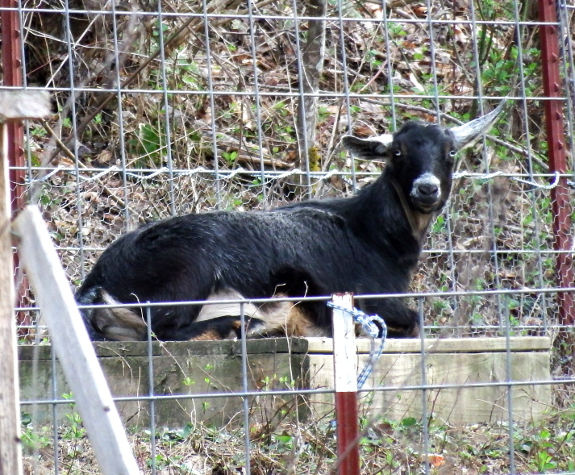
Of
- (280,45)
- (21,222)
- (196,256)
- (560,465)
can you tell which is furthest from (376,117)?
(21,222)

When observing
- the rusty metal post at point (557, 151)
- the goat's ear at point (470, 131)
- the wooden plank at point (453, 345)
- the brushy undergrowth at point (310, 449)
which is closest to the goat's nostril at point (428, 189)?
the goat's ear at point (470, 131)

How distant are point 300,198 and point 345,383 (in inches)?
202

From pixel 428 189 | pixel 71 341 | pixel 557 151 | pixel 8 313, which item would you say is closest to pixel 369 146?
pixel 428 189

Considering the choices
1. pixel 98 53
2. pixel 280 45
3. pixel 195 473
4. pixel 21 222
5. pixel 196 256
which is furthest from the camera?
pixel 280 45

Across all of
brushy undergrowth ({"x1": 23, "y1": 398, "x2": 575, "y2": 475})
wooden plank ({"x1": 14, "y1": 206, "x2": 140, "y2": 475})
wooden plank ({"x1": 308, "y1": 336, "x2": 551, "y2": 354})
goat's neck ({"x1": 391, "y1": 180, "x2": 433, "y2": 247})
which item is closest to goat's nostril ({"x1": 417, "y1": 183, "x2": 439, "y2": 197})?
goat's neck ({"x1": 391, "y1": 180, "x2": 433, "y2": 247})

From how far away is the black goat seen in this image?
6.12m

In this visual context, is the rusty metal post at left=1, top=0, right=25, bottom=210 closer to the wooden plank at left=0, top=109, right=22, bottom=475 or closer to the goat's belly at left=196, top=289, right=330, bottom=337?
the goat's belly at left=196, top=289, right=330, bottom=337

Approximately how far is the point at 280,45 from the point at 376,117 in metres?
1.24

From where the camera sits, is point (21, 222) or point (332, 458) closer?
point (21, 222)

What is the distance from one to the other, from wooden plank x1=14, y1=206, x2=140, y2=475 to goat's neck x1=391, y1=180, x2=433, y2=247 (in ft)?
15.8

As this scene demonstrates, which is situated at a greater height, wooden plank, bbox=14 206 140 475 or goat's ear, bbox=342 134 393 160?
goat's ear, bbox=342 134 393 160

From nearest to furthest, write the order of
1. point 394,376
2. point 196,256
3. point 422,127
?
1. point 394,376
2. point 196,256
3. point 422,127

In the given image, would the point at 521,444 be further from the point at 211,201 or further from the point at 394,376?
the point at 211,201

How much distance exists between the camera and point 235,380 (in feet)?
16.6
